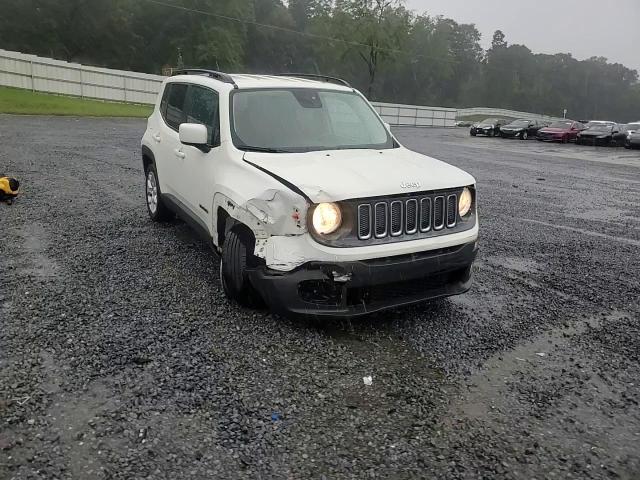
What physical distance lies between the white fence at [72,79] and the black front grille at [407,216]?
30.0 meters

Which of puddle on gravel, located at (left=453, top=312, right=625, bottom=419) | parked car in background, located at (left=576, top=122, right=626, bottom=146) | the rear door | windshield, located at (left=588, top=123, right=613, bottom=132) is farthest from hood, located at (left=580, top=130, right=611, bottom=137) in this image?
the rear door

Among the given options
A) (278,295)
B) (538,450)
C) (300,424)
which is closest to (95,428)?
(300,424)

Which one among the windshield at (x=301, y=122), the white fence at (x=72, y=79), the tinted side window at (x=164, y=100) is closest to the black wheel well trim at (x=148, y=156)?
the tinted side window at (x=164, y=100)

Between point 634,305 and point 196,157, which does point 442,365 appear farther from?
point 196,157

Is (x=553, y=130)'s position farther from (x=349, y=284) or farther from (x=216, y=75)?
(x=349, y=284)

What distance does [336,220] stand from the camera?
389 centimetres

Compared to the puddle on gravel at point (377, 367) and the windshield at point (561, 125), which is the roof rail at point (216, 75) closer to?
the puddle on gravel at point (377, 367)

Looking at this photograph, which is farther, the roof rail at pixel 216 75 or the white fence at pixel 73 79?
the white fence at pixel 73 79

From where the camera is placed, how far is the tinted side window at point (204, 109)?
16.5 ft

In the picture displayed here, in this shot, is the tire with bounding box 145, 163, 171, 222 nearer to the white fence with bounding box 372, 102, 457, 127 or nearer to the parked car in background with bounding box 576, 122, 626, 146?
the parked car in background with bounding box 576, 122, 626, 146

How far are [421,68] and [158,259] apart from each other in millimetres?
Answer: 104585

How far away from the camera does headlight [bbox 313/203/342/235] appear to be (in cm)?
386

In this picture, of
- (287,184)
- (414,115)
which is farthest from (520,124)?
(287,184)

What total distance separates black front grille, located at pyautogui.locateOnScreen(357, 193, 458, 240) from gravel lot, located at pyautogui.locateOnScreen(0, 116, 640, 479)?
80cm
